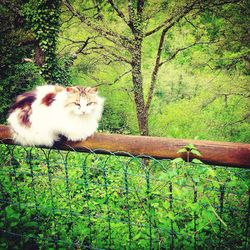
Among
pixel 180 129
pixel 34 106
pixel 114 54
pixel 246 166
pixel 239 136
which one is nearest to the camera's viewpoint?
pixel 246 166

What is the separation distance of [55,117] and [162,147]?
1361mm

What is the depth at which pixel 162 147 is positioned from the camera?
2303 millimetres

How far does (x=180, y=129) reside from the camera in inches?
569

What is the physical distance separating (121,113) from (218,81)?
5.11 meters

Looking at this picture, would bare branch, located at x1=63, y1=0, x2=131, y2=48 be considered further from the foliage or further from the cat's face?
the cat's face

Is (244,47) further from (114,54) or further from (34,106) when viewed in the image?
Result: (34,106)

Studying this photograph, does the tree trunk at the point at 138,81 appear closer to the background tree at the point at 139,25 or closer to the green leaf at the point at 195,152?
the background tree at the point at 139,25

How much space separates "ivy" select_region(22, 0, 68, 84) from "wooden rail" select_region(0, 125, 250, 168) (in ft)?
32.7

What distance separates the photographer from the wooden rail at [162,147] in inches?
82.3

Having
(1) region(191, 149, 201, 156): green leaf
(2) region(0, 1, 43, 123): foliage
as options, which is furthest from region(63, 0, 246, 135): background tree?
(1) region(191, 149, 201, 156): green leaf

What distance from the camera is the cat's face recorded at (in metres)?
3.10

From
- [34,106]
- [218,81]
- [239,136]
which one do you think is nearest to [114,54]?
[218,81]

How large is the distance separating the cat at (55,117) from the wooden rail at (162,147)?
0.28 m

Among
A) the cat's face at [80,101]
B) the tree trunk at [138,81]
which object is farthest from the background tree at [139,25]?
→ the cat's face at [80,101]
